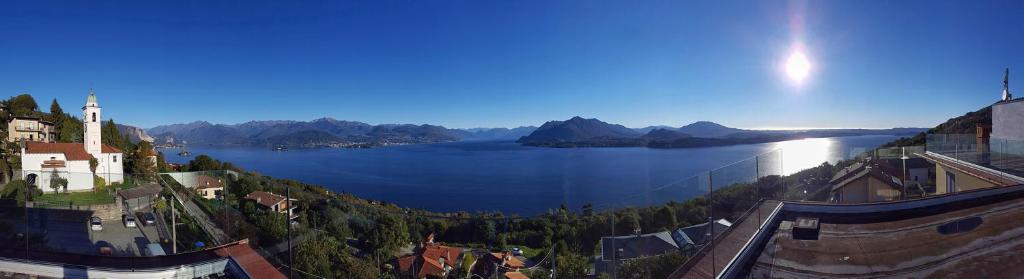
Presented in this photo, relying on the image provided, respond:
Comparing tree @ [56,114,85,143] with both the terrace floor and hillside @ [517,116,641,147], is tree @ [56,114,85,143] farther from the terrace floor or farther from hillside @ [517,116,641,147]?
hillside @ [517,116,641,147]

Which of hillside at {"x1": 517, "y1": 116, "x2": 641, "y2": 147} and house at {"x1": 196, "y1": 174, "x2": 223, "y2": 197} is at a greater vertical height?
hillside at {"x1": 517, "y1": 116, "x2": 641, "y2": 147}

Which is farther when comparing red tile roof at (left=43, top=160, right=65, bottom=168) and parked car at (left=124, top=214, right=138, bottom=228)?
red tile roof at (left=43, top=160, right=65, bottom=168)

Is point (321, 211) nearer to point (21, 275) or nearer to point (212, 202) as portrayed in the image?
point (212, 202)

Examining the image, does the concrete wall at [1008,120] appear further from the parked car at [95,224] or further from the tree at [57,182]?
the tree at [57,182]

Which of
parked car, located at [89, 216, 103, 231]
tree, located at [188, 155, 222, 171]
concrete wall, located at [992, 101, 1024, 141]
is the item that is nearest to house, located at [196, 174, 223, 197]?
parked car, located at [89, 216, 103, 231]

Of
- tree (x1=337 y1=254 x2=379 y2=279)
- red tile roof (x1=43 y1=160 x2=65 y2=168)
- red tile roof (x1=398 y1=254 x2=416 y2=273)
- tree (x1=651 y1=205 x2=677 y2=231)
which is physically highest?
red tile roof (x1=43 y1=160 x2=65 y2=168)

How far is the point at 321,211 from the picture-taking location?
60.8 ft

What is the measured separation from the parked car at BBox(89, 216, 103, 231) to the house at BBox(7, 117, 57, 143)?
29.4 feet

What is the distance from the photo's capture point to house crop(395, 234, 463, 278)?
11625 millimetres

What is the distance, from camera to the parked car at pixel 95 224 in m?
6.64

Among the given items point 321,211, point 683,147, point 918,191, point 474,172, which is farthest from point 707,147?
point 918,191

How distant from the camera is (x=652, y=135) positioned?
12444 cm

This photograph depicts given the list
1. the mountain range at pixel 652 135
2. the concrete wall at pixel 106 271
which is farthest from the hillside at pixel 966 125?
the mountain range at pixel 652 135

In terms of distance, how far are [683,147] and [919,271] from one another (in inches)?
3792
